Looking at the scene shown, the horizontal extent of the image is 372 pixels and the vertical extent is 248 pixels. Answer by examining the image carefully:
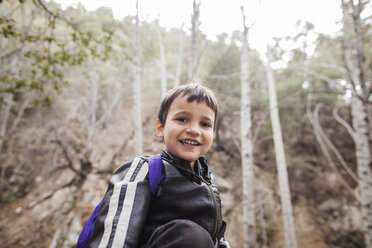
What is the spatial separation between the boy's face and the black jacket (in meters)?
0.08

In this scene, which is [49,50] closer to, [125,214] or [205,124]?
[205,124]

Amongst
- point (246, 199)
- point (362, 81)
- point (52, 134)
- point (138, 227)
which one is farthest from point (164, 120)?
point (52, 134)

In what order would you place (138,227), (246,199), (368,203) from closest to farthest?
1. (138,227)
2. (368,203)
3. (246,199)

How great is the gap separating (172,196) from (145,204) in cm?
18

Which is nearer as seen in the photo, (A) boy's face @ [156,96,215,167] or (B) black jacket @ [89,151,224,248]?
(B) black jacket @ [89,151,224,248]

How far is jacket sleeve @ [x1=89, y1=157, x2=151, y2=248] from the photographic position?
0.86m

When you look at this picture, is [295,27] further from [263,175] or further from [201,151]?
[201,151]

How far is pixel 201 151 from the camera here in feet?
4.46

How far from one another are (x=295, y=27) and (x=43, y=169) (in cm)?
1399

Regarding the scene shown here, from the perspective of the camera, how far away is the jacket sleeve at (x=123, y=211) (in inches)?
33.9

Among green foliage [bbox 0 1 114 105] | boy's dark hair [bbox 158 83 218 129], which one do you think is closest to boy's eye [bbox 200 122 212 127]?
boy's dark hair [bbox 158 83 218 129]

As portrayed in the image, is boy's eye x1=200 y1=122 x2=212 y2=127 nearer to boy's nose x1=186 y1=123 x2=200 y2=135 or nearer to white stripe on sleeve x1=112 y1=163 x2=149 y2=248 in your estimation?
boy's nose x1=186 y1=123 x2=200 y2=135

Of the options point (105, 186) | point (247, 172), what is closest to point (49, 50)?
point (247, 172)

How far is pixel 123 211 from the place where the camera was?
925 millimetres
